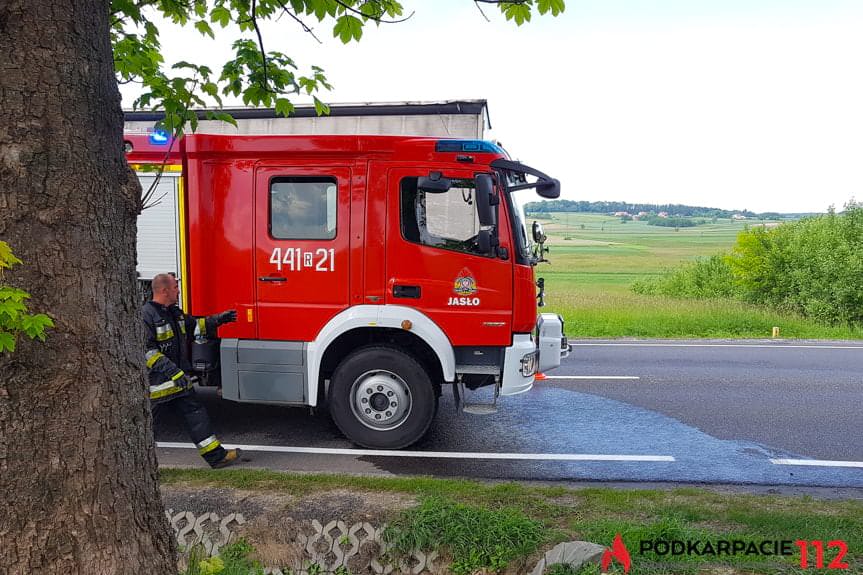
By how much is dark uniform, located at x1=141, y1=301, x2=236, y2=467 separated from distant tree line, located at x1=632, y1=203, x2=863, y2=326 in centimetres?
1489

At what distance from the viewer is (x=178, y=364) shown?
548cm

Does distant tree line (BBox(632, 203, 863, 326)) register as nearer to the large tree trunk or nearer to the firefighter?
the firefighter

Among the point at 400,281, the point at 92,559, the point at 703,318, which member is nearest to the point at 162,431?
the point at 400,281

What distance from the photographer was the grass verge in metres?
3.28

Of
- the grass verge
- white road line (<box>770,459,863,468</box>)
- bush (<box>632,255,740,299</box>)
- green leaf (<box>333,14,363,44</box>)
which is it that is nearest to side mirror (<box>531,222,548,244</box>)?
the grass verge

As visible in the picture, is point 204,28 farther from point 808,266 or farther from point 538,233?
point 808,266

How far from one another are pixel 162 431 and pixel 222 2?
404cm

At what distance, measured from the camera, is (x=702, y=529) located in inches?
141

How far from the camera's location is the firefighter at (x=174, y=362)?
15.9ft

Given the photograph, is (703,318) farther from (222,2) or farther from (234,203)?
(222,2)

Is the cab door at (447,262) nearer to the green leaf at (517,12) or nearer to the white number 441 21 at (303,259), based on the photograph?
the white number 441 21 at (303,259)

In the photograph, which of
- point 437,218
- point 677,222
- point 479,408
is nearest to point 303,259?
point 437,218

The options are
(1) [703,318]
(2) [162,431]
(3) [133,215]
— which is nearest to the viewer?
(3) [133,215]

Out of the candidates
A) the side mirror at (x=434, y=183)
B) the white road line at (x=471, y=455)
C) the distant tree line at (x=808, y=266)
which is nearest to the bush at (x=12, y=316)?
the side mirror at (x=434, y=183)
